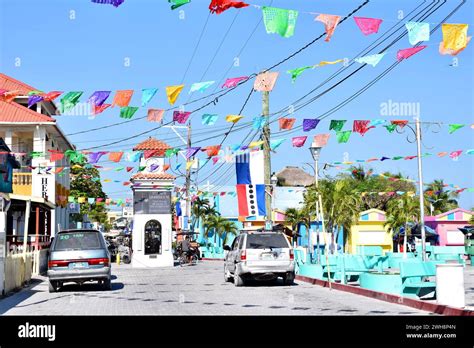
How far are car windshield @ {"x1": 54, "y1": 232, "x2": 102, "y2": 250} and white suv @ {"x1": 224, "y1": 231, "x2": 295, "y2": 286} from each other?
4393 mm

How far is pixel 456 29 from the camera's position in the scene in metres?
14.1

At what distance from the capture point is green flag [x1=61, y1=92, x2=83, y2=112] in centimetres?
2108

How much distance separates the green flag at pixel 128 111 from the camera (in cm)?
2250

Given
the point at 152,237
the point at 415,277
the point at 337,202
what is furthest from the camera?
the point at 152,237

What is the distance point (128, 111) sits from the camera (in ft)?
74.2

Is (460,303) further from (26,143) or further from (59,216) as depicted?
(59,216)

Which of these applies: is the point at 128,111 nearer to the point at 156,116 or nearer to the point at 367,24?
the point at 156,116

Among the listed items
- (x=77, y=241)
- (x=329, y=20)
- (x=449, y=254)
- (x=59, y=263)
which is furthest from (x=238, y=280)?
(x=449, y=254)

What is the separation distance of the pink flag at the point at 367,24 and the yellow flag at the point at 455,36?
1.31 m

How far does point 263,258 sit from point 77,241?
5.64 m

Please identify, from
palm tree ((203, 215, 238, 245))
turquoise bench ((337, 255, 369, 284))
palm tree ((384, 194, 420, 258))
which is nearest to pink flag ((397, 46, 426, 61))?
turquoise bench ((337, 255, 369, 284))
